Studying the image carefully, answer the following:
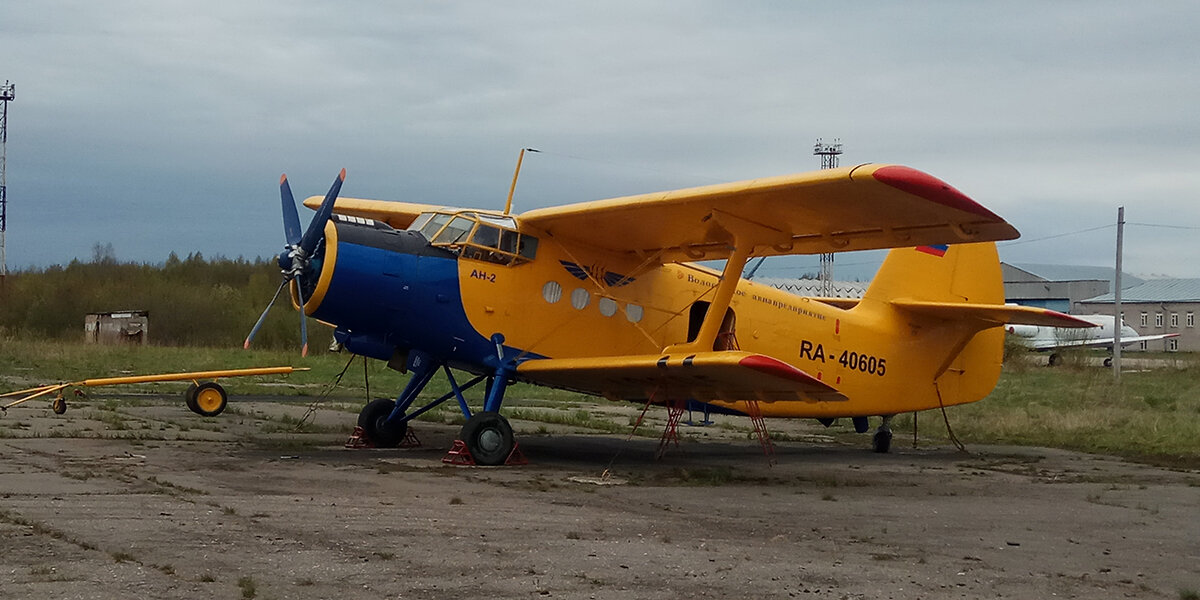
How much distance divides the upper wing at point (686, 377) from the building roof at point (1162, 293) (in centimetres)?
9897

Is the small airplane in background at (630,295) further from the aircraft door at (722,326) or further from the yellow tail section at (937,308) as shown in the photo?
the yellow tail section at (937,308)

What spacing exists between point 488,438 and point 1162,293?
108219mm

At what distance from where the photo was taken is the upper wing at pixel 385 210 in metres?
16.9

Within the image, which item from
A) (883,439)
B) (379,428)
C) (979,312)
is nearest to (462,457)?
(379,428)

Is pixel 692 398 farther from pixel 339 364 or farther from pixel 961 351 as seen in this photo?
pixel 339 364

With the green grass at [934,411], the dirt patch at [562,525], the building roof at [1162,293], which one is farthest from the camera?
the building roof at [1162,293]

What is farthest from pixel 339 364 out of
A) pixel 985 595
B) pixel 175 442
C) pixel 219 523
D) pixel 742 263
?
pixel 985 595

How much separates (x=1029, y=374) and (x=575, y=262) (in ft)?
111

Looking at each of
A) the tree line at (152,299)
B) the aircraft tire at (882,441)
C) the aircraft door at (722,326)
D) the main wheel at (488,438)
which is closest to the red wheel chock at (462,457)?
the main wheel at (488,438)

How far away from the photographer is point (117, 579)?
596cm

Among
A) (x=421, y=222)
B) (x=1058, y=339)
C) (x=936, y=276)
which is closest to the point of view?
(x=421, y=222)

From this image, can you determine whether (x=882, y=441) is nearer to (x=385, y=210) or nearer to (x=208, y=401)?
(x=385, y=210)

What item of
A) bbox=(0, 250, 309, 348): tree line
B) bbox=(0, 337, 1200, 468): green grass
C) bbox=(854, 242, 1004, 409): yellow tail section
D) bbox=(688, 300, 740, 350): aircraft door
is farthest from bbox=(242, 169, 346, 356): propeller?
bbox=(0, 250, 309, 348): tree line

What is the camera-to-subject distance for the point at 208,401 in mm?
18672
